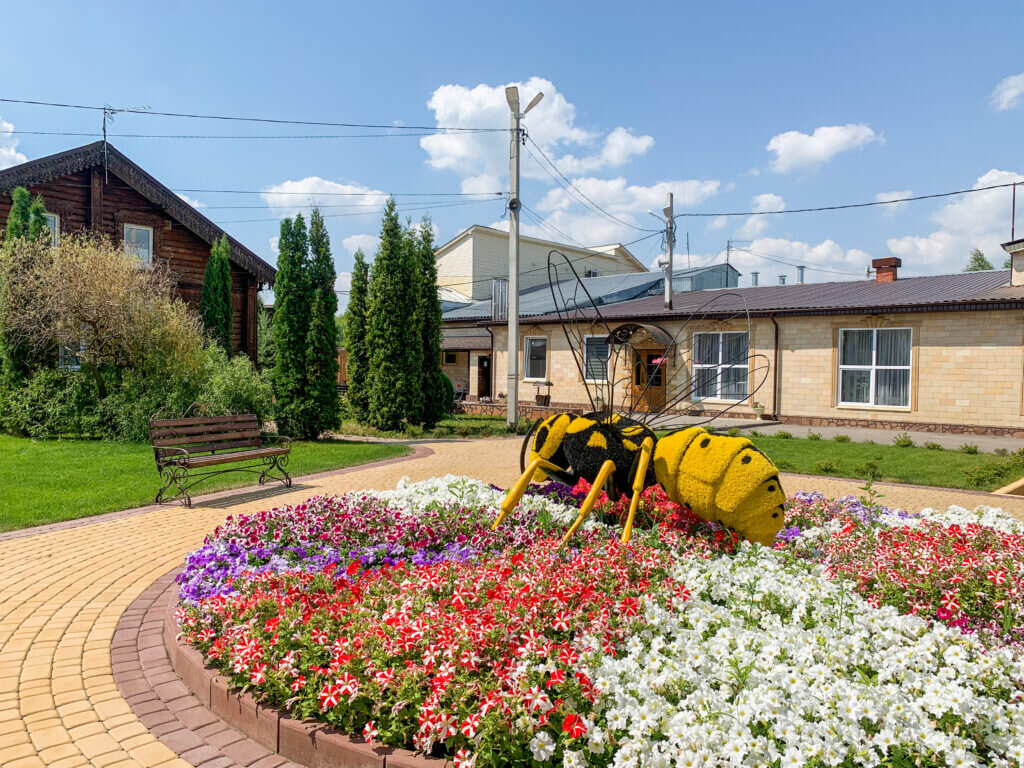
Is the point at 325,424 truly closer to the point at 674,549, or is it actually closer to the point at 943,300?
the point at 674,549

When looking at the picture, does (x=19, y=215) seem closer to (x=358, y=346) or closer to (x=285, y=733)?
(x=358, y=346)

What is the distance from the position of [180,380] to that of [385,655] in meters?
12.6

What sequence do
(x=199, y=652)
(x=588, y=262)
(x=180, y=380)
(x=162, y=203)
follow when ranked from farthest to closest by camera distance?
(x=588, y=262) < (x=162, y=203) < (x=180, y=380) < (x=199, y=652)

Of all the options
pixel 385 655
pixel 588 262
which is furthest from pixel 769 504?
pixel 588 262

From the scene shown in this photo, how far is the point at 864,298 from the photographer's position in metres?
18.4

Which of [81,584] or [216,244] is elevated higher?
[216,244]

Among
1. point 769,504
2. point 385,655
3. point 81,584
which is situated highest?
point 769,504

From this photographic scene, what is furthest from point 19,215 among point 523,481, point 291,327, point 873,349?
point 873,349

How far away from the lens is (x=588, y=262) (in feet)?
143

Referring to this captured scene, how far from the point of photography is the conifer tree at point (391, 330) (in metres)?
16.6

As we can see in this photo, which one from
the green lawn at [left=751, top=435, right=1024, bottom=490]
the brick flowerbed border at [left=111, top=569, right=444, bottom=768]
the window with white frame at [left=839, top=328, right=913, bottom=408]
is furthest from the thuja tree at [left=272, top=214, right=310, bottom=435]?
the window with white frame at [left=839, top=328, right=913, bottom=408]

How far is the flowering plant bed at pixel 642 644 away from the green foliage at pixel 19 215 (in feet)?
48.9

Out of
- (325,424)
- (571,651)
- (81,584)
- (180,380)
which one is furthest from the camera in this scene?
(325,424)

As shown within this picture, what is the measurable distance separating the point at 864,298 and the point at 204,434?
1732cm
